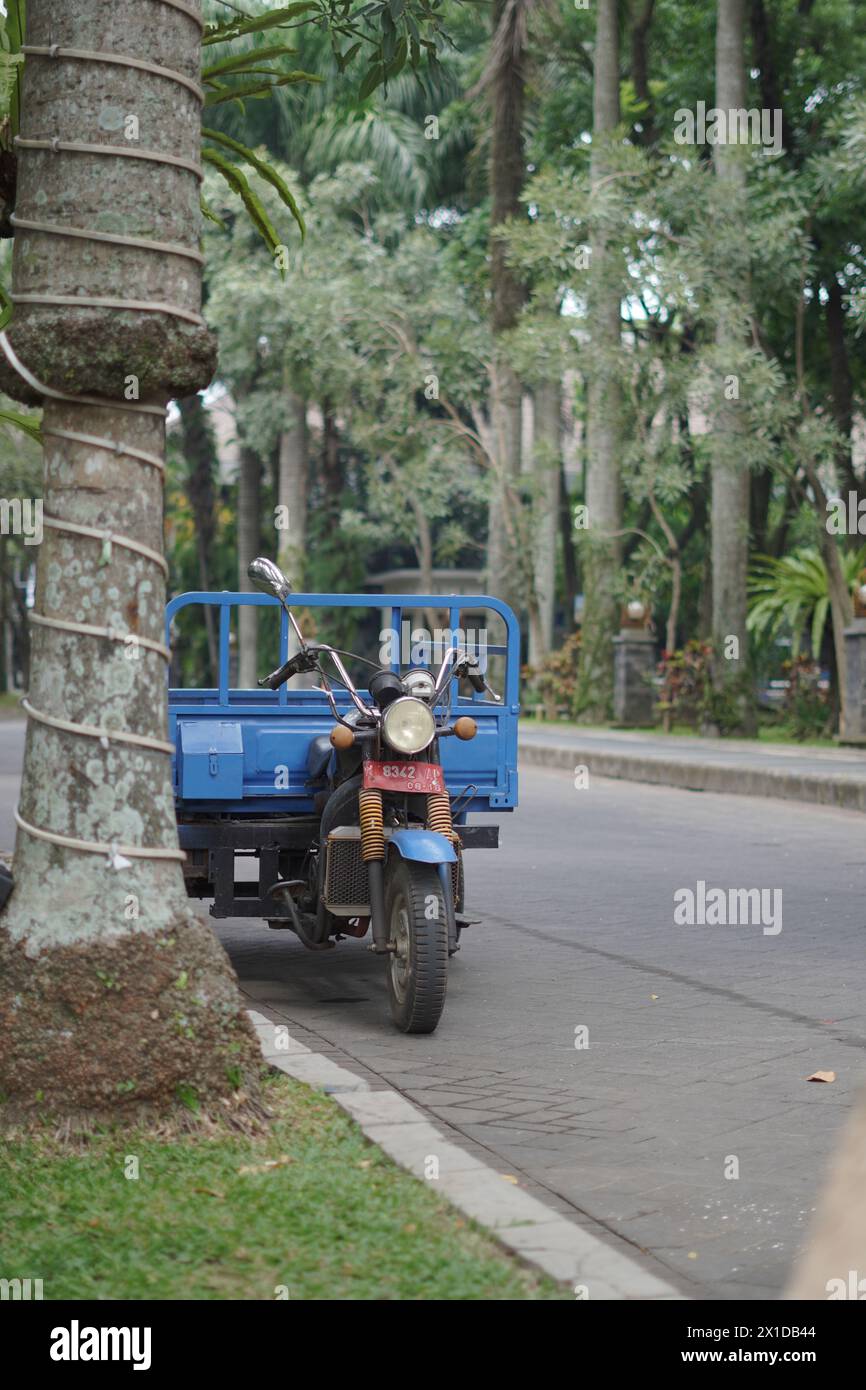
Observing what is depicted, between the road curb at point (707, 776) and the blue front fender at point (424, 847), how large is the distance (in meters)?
10.6

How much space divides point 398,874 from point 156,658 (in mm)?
1971

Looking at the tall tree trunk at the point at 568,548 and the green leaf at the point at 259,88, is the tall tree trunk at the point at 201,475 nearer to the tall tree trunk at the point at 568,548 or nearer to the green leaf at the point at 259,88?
the tall tree trunk at the point at 568,548

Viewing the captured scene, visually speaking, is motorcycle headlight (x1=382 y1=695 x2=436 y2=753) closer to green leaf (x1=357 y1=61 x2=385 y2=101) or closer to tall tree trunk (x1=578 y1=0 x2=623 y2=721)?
green leaf (x1=357 y1=61 x2=385 y2=101)

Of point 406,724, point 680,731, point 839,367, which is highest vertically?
point 839,367

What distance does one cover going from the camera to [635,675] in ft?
92.5

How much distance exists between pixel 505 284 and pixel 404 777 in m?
23.7

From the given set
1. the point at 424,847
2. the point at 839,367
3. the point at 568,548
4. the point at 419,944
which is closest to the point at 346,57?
the point at 424,847

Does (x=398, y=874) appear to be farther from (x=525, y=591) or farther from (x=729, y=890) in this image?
(x=525, y=591)

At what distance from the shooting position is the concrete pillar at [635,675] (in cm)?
2814

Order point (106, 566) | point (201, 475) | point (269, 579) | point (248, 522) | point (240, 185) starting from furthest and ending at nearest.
Answer: point (201, 475) → point (248, 522) → point (240, 185) → point (269, 579) → point (106, 566)

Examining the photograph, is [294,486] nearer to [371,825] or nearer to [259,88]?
[259,88]

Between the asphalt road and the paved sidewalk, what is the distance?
5140 millimetres

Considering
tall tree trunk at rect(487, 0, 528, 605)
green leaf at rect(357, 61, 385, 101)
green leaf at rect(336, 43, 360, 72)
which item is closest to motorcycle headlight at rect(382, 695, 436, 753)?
green leaf at rect(357, 61, 385, 101)
